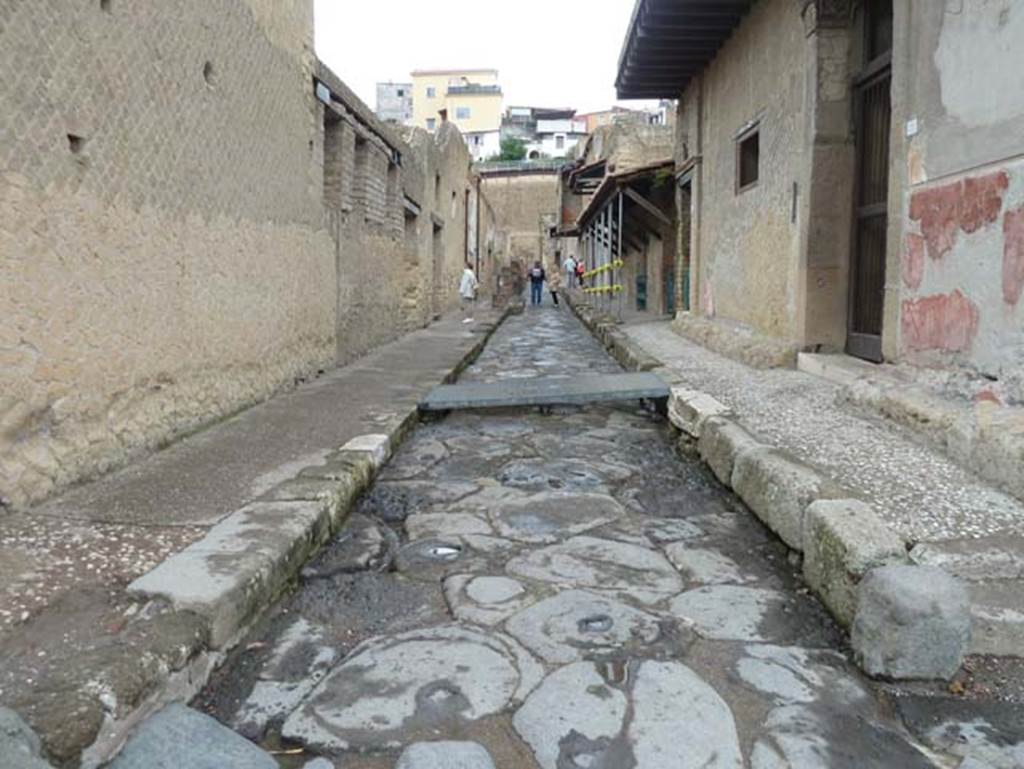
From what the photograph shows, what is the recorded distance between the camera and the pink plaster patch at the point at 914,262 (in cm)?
487

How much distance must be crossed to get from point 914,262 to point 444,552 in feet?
11.1

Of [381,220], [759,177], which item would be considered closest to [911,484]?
[759,177]

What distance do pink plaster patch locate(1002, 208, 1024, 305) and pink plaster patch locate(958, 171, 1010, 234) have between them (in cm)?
12

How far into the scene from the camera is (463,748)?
6.66 feet

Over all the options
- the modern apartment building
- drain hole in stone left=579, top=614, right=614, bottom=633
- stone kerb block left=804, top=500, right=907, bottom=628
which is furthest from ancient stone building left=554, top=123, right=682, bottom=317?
the modern apartment building

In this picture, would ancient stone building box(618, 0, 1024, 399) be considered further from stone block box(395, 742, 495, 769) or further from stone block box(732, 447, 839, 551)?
stone block box(395, 742, 495, 769)

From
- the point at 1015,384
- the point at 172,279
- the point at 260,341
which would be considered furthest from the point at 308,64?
the point at 1015,384

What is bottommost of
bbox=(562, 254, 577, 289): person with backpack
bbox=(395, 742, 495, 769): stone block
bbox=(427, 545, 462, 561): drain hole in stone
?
bbox=(395, 742, 495, 769): stone block

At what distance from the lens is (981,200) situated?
4.20 m

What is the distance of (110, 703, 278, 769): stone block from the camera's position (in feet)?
5.99

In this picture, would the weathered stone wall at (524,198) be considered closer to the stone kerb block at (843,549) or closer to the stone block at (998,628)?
the stone kerb block at (843,549)

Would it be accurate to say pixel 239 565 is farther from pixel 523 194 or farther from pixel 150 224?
pixel 523 194

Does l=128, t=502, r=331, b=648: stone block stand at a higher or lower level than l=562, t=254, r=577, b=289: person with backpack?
lower

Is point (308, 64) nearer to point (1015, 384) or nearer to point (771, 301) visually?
point (771, 301)
